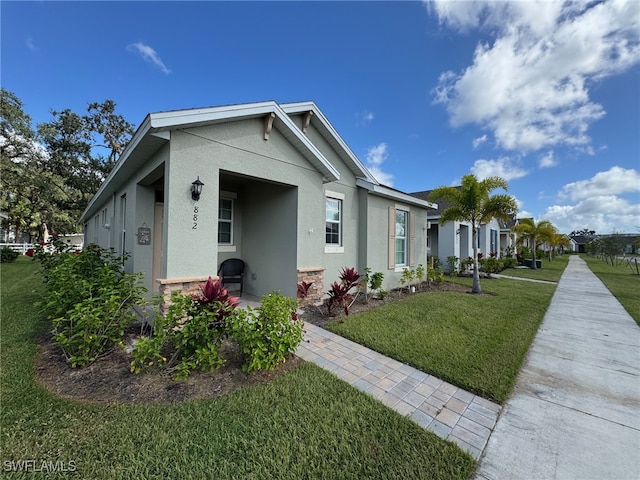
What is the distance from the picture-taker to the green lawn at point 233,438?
2.16m

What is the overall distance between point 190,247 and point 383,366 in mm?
4018

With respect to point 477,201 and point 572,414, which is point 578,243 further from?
point 572,414

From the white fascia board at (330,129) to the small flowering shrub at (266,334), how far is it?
6155 millimetres

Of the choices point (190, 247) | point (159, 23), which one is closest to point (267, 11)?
point (159, 23)

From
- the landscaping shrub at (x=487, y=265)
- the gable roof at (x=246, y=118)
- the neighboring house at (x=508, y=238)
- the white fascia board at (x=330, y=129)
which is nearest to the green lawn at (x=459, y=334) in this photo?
the gable roof at (x=246, y=118)

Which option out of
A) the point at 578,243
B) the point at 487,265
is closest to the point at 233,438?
the point at 487,265

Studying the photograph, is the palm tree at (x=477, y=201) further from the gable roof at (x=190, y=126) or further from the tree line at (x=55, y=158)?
Result: the tree line at (x=55, y=158)

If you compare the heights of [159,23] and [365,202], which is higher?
[159,23]

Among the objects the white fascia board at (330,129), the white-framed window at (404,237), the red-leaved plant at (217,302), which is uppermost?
the white fascia board at (330,129)

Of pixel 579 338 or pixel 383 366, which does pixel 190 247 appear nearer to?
pixel 383 366

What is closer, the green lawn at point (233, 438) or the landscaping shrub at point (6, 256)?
the green lawn at point (233, 438)

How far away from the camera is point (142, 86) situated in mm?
11945

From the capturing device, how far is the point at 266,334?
362 centimetres

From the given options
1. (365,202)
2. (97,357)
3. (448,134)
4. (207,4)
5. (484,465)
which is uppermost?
(207,4)
